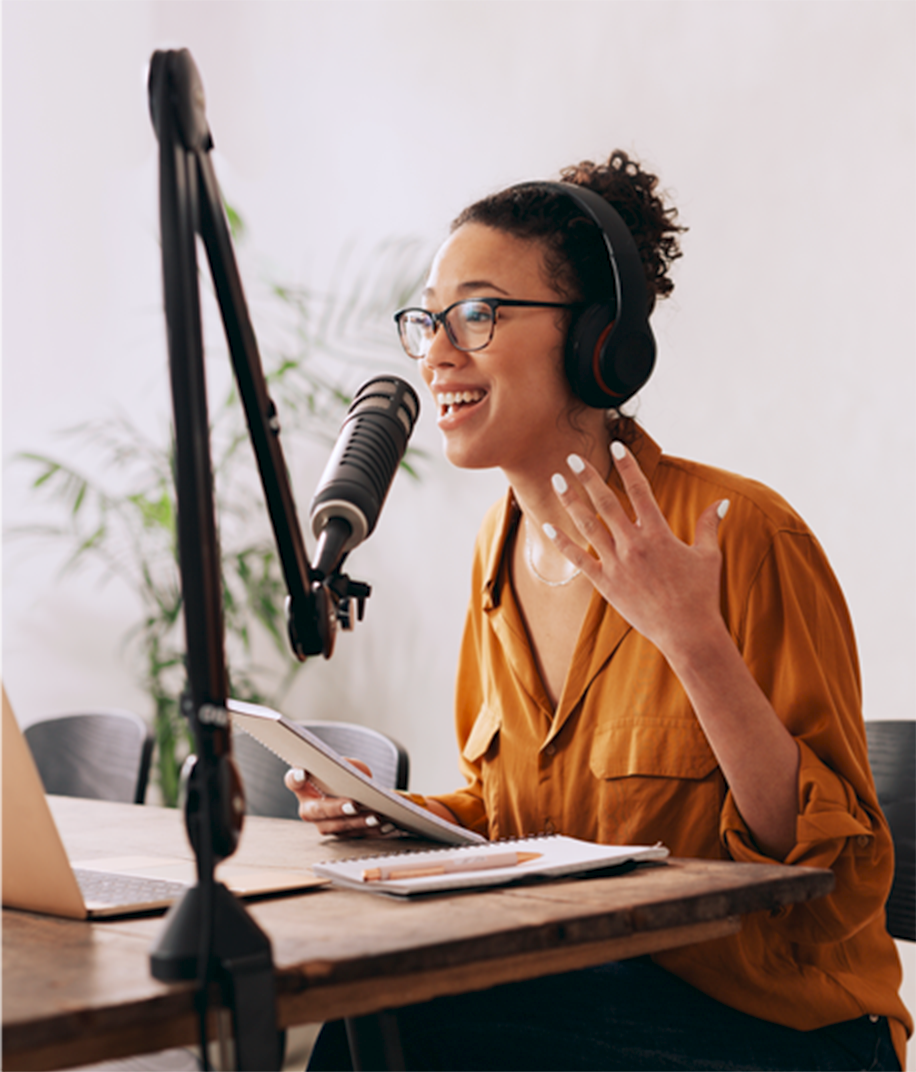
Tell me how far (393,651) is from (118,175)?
1768 millimetres

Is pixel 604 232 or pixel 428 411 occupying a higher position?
pixel 604 232

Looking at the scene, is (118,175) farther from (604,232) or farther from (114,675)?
(604,232)

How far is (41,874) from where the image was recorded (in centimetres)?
72

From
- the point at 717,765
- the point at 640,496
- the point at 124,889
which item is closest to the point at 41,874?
the point at 124,889

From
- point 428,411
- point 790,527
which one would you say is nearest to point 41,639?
point 428,411

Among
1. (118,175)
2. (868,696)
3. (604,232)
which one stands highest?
(118,175)

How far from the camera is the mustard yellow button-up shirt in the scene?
0.97 meters

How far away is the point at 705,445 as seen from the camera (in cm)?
217

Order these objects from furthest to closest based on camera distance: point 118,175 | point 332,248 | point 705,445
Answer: point 118,175 < point 332,248 < point 705,445

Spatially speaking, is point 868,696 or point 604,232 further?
point 868,696

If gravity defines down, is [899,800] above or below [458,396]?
below

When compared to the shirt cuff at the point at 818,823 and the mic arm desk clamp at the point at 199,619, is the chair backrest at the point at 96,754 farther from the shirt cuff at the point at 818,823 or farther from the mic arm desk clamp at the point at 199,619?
the mic arm desk clamp at the point at 199,619

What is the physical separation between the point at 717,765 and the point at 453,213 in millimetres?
2023

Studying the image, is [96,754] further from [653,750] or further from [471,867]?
[471,867]
